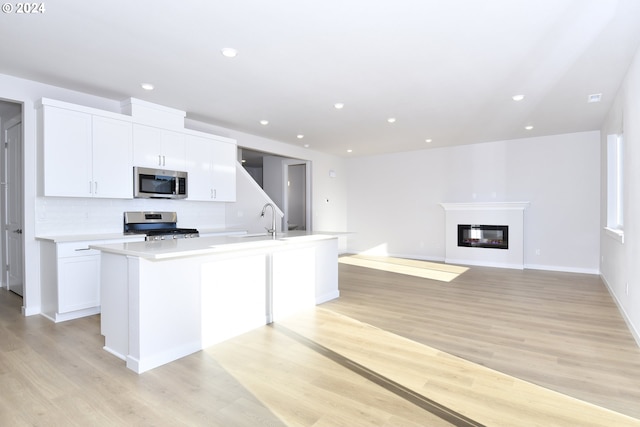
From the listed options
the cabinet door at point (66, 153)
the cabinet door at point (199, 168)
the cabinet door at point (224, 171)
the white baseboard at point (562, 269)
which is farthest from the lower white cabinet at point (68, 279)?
the white baseboard at point (562, 269)

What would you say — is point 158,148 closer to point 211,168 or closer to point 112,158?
point 112,158

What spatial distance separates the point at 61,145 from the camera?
398 centimetres

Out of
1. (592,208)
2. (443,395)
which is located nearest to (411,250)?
(592,208)

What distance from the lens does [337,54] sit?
11.0 ft

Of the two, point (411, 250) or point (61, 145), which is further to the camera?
point (411, 250)

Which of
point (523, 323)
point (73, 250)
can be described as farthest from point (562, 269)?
point (73, 250)

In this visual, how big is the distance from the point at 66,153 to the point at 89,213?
82cm

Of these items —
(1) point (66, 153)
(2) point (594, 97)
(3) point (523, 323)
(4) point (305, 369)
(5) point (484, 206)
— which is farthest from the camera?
(5) point (484, 206)

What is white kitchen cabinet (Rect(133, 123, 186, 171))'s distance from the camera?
4.68 meters

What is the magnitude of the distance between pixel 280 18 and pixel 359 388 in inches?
106

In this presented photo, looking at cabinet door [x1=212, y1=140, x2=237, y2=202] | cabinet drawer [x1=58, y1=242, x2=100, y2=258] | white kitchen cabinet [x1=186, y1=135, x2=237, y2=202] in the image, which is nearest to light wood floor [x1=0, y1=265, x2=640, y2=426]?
cabinet drawer [x1=58, y1=242, x2=100, y2=258]

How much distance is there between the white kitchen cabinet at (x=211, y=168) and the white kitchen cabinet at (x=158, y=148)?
0.15 metres

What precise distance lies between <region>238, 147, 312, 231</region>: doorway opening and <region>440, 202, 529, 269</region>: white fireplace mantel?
10.4ft

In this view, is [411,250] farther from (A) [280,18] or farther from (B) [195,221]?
(A) [280,18]
